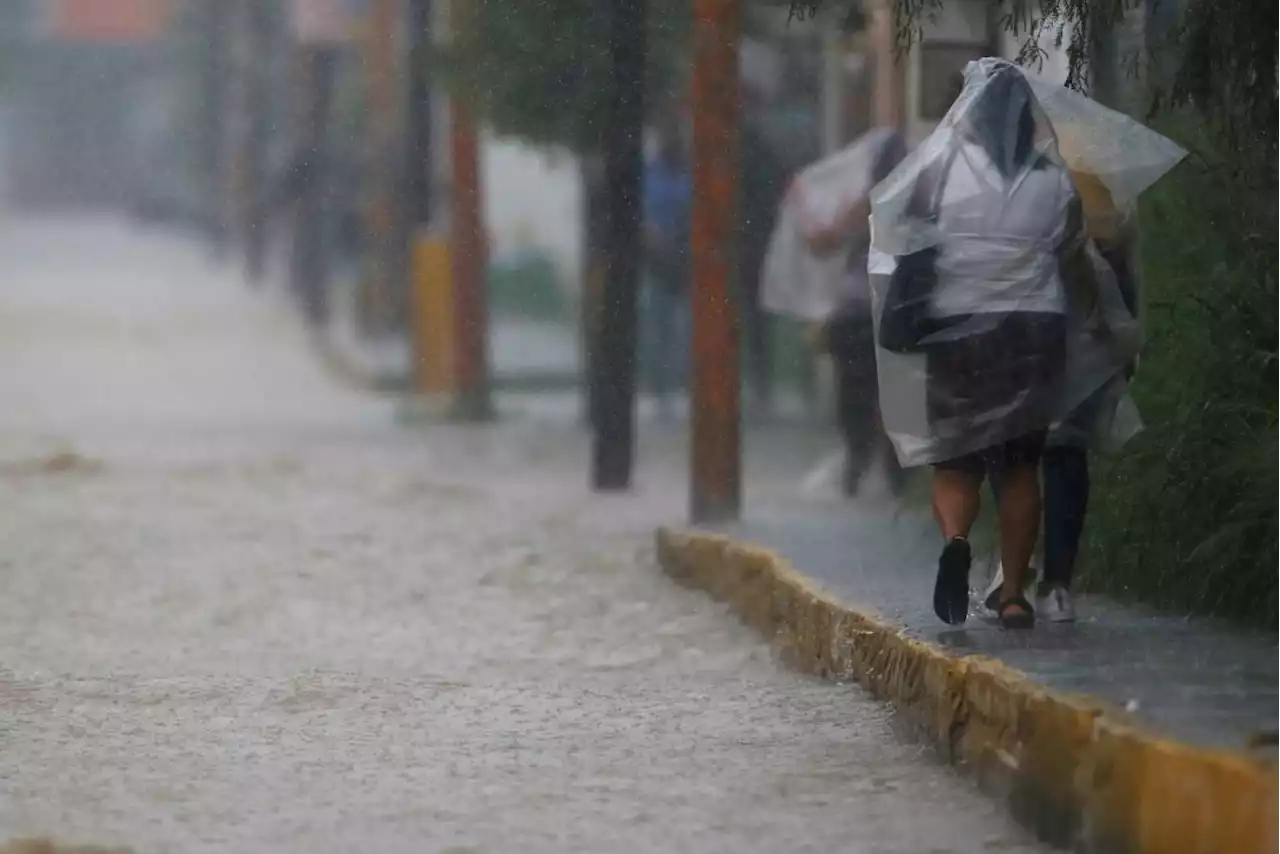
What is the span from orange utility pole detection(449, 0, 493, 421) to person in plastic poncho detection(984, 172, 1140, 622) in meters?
10.9

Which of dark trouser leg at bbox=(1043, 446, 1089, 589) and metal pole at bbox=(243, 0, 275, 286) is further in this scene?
metal pole at bbox=(243, 0, 275, 286)

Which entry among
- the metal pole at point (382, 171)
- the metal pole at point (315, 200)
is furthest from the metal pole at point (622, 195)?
the metal pole at point (315, 200)

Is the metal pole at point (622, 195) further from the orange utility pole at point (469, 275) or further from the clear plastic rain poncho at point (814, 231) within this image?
the orange utility pole at point (469, 275)

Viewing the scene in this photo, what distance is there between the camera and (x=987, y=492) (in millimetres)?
9430

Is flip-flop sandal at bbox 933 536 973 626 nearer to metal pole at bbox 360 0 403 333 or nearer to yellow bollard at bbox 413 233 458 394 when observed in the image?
yellow bollard at bbox 413 233 458 394

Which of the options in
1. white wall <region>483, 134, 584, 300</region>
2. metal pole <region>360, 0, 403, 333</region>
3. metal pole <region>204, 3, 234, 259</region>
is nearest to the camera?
white wall <region>483, 134, 584, 300</region>

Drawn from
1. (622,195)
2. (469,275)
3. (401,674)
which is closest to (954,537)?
(401,674)

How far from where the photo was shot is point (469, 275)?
62.2ft

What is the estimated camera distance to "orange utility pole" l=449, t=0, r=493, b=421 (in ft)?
→ 60.3

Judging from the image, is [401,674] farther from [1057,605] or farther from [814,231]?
[814,231]

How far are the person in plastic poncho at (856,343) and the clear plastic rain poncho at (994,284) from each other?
508 centimetres

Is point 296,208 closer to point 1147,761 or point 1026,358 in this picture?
point 1026,358

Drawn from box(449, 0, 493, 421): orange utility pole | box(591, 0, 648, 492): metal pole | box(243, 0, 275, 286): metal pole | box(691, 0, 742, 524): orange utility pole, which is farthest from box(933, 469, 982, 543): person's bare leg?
box(243, 0, 275, 286): metal pole

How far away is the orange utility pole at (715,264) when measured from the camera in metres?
11.3
